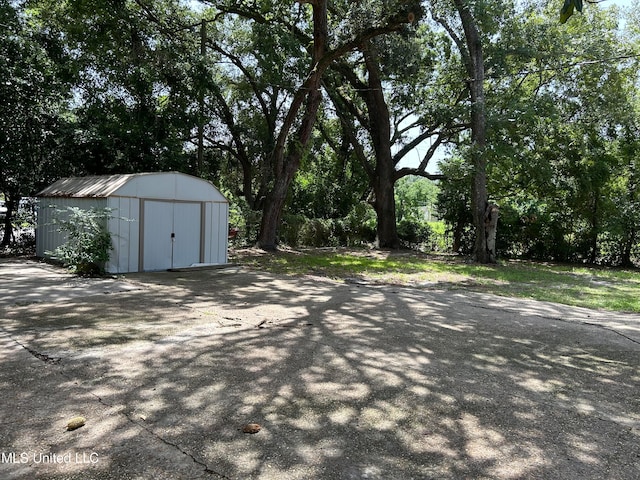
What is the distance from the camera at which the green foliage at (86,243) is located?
10172mm

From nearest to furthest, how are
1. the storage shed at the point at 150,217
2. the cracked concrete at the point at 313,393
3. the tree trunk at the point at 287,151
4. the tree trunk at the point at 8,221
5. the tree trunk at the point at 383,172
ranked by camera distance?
the cracked concrete at the point at 313,393 → the storage shed at the point at 150,217 → the tree trunk at the point at 8,221 → the tree trunk at the point at 287,151 → the tree trunk at the point at 383,172

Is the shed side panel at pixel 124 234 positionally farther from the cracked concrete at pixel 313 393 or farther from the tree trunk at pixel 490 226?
the tree trunk at pixel 490 226

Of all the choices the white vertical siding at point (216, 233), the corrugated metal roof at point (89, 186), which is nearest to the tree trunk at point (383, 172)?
the white vertical siding at point (216, 233)

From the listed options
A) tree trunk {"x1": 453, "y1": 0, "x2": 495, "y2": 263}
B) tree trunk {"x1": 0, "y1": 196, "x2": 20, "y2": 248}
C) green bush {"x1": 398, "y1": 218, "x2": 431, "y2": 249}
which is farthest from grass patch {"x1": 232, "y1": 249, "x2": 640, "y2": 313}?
tree trunk {"x1": 0, "y1": 196, "x2": 20, "y2": 248}

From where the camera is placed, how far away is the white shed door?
1143cm

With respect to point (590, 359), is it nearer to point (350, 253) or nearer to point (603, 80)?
point (350, 253)

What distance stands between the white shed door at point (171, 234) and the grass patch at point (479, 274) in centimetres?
179

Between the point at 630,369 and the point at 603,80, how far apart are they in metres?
15.5

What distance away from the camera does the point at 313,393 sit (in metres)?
3.81

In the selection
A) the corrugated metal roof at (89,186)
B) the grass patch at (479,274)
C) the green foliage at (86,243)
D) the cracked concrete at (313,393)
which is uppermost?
the corrugated metal roof at (89,186)

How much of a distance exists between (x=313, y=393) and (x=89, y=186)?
10.2 metres

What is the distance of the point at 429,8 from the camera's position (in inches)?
552

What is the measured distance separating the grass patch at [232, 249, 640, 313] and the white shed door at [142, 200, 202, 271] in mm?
1790

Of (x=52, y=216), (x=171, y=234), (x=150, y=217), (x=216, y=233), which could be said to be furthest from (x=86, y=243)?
(x=216, y=233)
